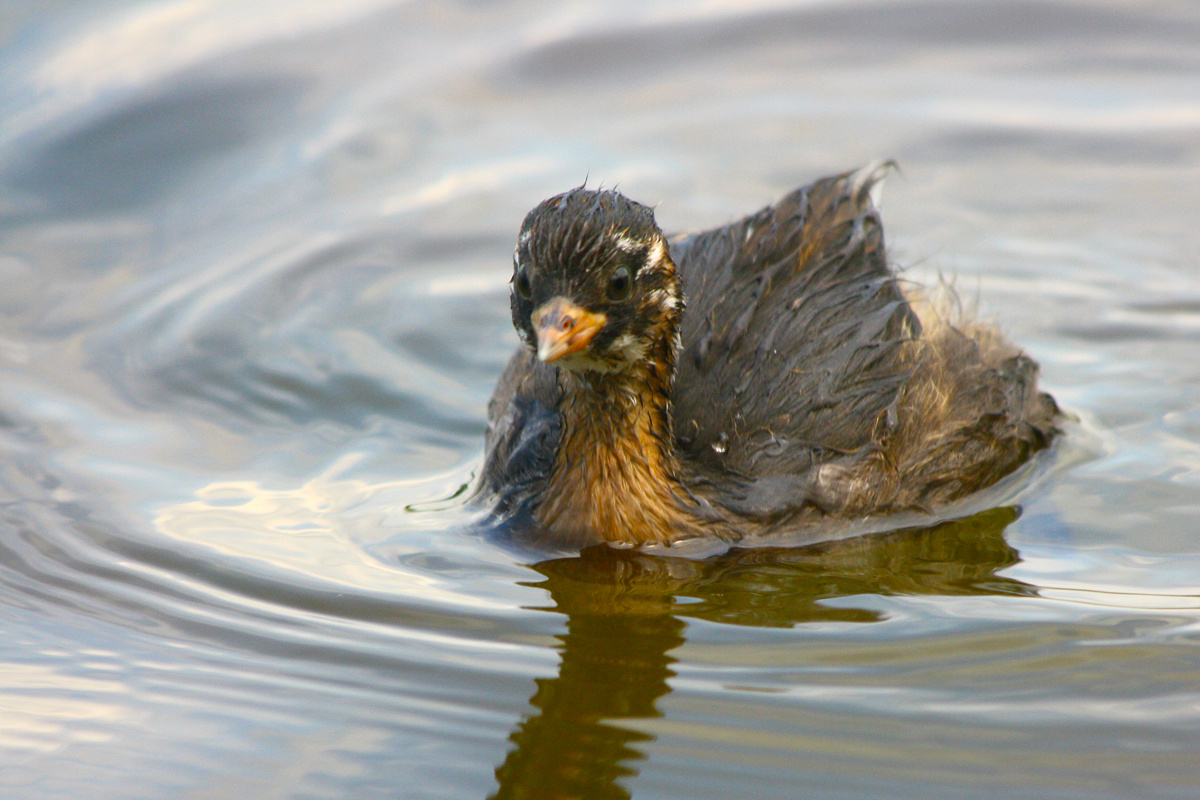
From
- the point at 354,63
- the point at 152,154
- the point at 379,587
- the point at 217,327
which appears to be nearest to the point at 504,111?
the point at 354,63

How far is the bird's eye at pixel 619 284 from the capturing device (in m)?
5.63

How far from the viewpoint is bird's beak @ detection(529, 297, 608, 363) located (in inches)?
213

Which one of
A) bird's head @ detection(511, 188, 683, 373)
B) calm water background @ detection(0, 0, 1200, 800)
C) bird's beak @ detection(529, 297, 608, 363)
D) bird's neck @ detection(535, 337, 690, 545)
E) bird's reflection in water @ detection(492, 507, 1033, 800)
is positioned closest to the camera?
bird's reflection in water @ detection(492, 507, 1033, 800)

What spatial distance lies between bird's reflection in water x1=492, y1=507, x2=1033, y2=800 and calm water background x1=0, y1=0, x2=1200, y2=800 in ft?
0.07

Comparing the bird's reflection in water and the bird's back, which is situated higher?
the bird's back

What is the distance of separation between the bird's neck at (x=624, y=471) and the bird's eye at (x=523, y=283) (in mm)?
555

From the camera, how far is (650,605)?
554 cm

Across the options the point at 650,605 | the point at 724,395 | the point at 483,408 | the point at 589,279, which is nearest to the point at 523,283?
the point at 589,279

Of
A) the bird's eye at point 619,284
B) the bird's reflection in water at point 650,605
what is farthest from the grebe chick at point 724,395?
the bird's reflection in water at point 650,605

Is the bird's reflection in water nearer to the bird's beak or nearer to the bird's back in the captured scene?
the bird's back

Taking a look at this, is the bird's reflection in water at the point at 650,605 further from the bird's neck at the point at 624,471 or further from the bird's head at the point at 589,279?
the bird's head at the point at 589,279

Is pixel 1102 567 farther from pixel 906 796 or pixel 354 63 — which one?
pixel 354 63

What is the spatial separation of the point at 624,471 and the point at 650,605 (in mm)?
772

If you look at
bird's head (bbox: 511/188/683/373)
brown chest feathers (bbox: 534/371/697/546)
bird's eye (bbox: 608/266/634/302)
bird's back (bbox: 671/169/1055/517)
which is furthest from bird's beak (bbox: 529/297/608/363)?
bird's back (bbox: 671/169/1055/517)
